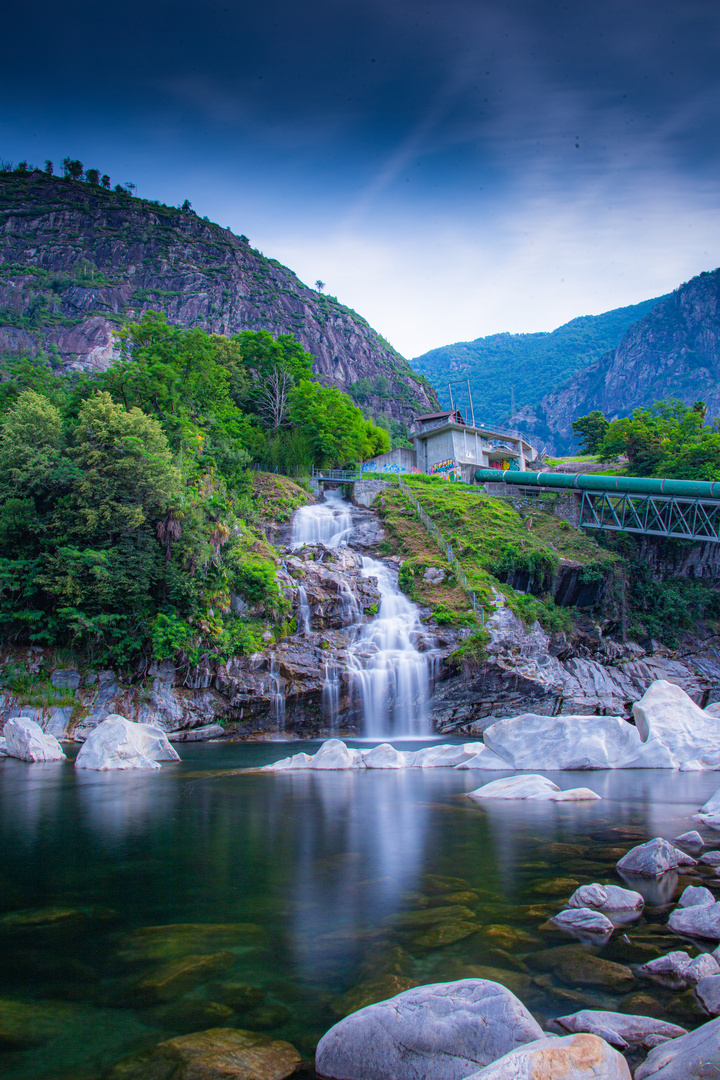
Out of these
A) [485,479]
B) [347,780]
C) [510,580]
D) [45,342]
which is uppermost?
[45,342]

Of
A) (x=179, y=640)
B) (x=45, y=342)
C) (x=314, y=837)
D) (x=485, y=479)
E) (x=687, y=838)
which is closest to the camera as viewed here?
(x=687, y=838)

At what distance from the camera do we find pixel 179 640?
25.8 m

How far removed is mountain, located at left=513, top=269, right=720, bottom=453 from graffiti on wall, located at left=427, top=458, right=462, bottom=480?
13301cm

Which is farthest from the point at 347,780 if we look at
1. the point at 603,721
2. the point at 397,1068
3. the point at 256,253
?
the point at 256,253

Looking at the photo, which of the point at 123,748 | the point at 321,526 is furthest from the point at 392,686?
the point at 321,526

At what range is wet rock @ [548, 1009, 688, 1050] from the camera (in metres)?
4.12

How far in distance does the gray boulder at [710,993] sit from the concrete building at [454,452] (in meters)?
52.9

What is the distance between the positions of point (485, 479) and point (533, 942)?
50954 mm

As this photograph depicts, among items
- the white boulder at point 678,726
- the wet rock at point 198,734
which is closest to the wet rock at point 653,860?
the white boulder at point 678,726

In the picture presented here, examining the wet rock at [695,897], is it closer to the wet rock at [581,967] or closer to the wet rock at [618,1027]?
the wet rock at [581,967]

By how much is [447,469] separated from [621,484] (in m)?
22.2

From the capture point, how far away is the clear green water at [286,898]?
4.81 meters

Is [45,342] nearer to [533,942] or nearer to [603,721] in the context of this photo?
[603,721]

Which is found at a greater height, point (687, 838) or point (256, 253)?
point (256, 253)
